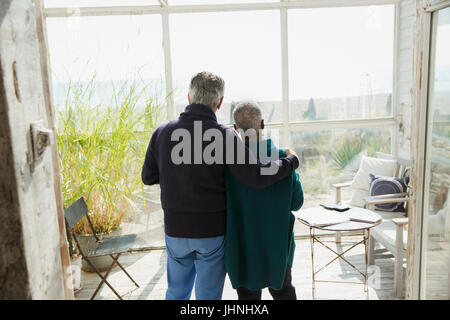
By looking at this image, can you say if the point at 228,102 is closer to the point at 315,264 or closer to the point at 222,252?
the point at 315,264

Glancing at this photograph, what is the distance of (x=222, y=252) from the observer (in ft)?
6.95

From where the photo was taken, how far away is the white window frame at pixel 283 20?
14.1 feet

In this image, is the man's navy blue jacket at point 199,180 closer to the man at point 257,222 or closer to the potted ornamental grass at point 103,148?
the man at point 257,222

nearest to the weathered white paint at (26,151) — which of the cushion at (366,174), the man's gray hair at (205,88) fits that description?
the man's gray hair at (205,88)

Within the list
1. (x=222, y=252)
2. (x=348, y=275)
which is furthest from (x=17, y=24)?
(x=348, y=275)

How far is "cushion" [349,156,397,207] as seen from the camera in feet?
14.3

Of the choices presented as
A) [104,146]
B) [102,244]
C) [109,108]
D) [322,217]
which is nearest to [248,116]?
[322,217]

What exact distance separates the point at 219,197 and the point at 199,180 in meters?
0.14

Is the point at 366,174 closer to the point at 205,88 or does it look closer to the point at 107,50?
the point at 205,88

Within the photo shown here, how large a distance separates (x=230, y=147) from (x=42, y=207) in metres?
0.87

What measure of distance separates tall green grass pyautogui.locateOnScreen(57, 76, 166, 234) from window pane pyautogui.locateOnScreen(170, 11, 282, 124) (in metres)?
0.62

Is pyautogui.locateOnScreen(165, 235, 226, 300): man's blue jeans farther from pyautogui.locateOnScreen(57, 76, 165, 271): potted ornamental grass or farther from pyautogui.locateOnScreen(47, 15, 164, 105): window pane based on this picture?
pyautogui.locateOnScreen(47, 15, 164, 105): window pane

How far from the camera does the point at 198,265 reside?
2.10m

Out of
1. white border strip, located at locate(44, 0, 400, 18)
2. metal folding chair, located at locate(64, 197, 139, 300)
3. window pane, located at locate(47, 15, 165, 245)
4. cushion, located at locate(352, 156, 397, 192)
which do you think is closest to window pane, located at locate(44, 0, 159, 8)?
white border strip, located at locate(44, 0, 400, 18)
